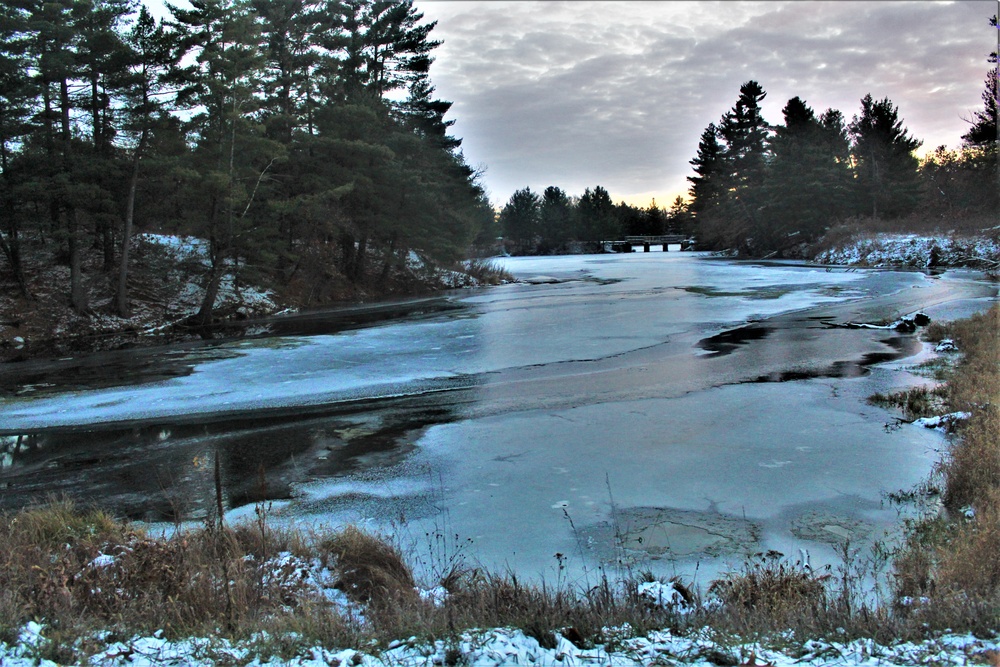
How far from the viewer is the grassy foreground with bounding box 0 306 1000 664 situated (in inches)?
150

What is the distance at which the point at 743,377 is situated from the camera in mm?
12555

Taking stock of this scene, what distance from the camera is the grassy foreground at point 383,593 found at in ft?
12.5

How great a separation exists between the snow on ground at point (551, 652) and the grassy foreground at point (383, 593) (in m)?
0.07

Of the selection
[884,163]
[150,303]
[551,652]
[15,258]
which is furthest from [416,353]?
[884,163]

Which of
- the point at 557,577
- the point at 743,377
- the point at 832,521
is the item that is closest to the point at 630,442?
the point at 832,521

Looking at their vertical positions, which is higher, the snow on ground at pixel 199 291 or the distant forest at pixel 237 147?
the distant forest at pixel 237 147

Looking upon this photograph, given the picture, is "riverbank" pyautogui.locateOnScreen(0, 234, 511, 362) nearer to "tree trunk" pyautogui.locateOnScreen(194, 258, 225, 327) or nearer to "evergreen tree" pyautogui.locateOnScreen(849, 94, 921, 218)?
"tree trunk" pyautogui.locateOnScreen(194, 258, 225, 327)

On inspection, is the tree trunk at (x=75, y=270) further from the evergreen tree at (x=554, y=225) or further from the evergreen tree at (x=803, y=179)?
the evergreen tree at (x=554, y=225)

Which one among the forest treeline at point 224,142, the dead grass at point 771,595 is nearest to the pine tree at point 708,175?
the forest treeline at point 224,142

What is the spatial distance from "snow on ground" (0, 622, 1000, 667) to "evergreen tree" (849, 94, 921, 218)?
63.8 metres

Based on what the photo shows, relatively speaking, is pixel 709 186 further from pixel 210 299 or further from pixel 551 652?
pixel 551 652

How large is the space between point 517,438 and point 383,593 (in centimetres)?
448

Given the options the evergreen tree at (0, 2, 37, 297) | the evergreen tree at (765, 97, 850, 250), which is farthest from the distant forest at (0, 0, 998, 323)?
the evergreen tree at (765, 97, 850, 250)

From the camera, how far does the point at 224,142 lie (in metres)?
25.2
